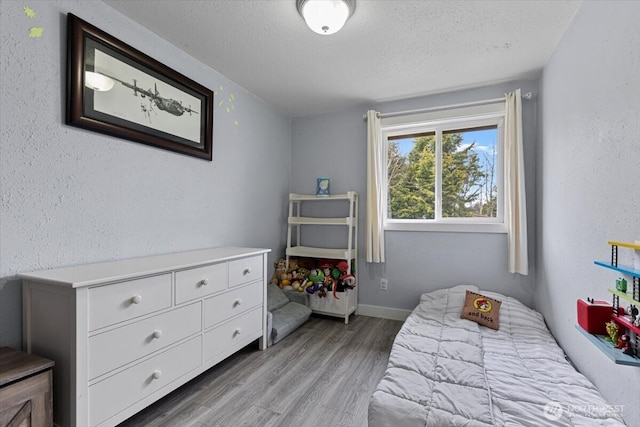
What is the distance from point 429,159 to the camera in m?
3.02

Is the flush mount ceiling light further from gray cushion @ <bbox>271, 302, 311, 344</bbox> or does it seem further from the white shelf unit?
gray cushion @ <bbox>271, 302, 311, 344</bbox>

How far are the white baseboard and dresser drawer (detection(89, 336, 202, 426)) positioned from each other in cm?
189

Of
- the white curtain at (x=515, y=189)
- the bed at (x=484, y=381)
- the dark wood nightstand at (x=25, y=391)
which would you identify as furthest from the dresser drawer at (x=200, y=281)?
the white curtain at (x=515, y=189)

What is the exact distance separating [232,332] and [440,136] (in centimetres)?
262

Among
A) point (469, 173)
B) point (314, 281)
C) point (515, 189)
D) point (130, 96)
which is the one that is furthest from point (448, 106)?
point (130, 96)

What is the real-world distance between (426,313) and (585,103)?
1822 millimetres

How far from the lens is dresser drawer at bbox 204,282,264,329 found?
1.85 m

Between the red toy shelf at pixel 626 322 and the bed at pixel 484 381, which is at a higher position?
the red toy shelf at pixel 626 322

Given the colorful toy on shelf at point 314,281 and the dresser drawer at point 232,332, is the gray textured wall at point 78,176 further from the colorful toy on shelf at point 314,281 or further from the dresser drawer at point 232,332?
the colorful toy on shelf at point 314,281

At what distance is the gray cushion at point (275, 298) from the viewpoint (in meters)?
2.80

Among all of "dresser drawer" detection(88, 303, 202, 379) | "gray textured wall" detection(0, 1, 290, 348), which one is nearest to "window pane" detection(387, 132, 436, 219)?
"gray textured wall" detection(0, 1, 290, 348)

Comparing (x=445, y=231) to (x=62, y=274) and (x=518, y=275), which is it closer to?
(x=518, y=275)

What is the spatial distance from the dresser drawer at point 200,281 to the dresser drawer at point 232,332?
0.91 feet

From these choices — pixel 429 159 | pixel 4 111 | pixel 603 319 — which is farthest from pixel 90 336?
pixel 429 159
